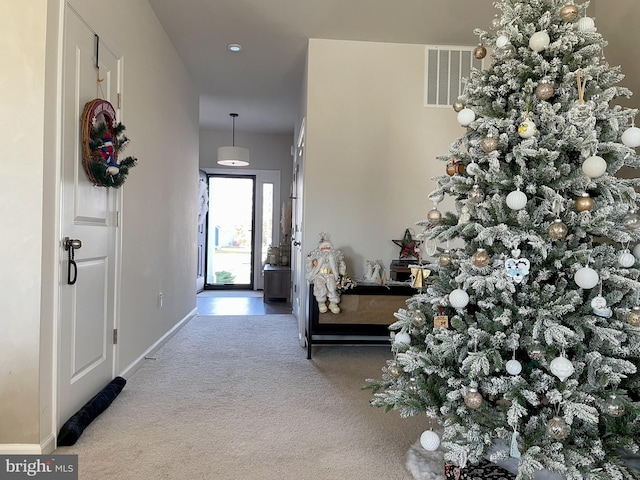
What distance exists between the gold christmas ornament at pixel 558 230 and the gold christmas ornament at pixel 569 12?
74 cm

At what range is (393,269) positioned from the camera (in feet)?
11.7

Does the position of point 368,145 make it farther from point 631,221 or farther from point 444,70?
point 631,221

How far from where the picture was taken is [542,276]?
1486mm

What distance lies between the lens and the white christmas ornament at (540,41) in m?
1.54

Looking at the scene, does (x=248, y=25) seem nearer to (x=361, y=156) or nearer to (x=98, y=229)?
(x=361, y=156)

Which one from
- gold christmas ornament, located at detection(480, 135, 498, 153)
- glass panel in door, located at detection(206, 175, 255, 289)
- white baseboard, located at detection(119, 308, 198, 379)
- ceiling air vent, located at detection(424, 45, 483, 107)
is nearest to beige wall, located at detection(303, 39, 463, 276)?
ceiling air vent, located at detection(424, 45, 483, 107)

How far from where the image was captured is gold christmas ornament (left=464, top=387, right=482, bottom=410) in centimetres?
143

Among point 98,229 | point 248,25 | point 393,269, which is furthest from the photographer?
point 393,269

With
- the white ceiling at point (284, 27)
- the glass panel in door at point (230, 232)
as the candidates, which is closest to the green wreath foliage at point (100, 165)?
the white ceiling at point (284, 27)

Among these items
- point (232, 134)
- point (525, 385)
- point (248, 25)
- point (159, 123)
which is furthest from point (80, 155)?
point (232, 134)

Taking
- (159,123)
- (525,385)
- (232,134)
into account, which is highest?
(232,134)

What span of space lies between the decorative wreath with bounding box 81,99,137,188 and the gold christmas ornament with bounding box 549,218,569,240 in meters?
1.97

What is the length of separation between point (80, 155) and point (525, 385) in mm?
2127

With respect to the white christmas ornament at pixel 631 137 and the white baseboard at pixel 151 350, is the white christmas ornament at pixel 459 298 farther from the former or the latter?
the white baseboard at pixel 151 350
